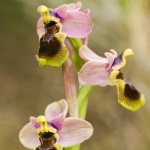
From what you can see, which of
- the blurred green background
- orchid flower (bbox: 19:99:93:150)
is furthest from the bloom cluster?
the blurred green background

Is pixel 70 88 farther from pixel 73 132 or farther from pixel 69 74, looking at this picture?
pixel 73 132

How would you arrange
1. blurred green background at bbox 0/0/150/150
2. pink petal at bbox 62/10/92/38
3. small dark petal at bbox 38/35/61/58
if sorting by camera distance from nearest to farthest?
1. small dark petal at bbox 38/35/61/58
2. pink petal at bbox 62/10/92/38
3. blurred green background at bbox 0/0/150/150

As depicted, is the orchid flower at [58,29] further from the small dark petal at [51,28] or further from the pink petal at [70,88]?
the pink petal at [70,88]

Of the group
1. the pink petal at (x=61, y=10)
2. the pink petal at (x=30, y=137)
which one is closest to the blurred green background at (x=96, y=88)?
the pink petal at (x=30, y=137)

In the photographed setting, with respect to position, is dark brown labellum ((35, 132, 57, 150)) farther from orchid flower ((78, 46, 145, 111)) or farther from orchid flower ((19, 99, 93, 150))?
orchid flower ((78, 46, 145, 111))

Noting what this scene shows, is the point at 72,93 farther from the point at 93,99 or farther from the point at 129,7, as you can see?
→ the point at 93,99

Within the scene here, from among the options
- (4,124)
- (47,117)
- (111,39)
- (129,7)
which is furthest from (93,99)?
(47,117)
